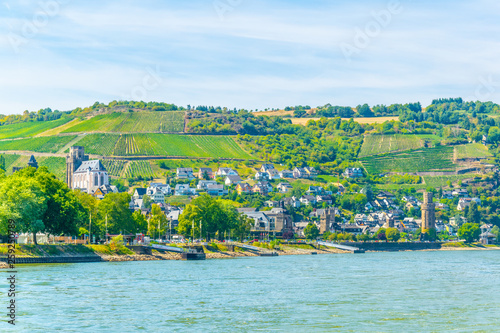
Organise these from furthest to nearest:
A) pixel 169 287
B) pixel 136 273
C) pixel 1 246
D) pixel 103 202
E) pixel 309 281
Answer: pixel 103 202 < pixel 1 246 < pixel 136 273 < pixel 309 281 < pixel 169 287

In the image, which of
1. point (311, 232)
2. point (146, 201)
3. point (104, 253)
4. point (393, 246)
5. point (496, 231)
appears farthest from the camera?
point (496, 231)

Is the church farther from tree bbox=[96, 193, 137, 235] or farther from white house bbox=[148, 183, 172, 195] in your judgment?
tree bbox=[96, 193, 137, 235]

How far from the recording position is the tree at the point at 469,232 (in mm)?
188375

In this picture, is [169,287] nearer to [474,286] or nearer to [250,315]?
[250,315]

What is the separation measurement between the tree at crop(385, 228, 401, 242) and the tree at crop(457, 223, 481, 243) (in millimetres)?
16562

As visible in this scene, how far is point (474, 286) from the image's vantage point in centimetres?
5766

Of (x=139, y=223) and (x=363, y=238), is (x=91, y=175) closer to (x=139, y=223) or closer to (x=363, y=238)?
(x=363, y=238)

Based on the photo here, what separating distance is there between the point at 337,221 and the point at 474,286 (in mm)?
136393

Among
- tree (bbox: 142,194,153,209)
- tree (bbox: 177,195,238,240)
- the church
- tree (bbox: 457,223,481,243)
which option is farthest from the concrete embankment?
the church

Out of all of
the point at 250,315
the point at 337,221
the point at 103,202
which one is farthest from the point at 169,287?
the point at 337,221

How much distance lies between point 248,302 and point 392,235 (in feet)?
461

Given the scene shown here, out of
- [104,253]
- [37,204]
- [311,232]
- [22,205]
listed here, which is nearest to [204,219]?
[104,253]

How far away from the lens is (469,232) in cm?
18825

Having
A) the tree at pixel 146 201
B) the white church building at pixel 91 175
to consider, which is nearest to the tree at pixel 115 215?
the tree at pixel 146 201
